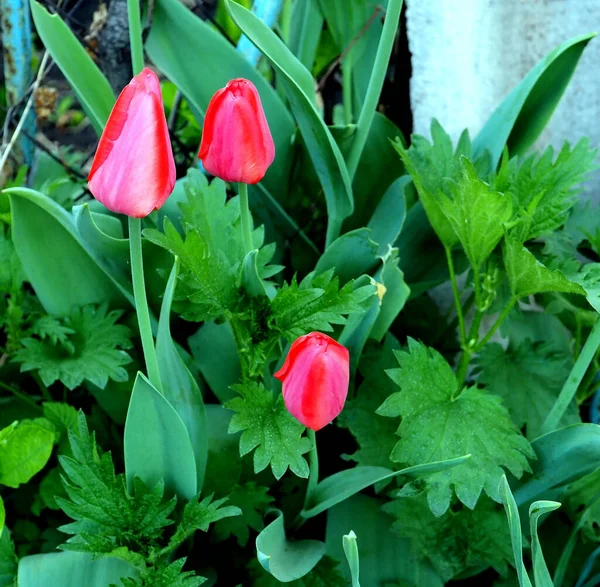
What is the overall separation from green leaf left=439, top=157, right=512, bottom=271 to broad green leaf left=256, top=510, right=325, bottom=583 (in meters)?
0.33

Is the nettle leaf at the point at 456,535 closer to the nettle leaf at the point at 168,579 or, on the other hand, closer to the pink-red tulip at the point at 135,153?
the nettle leaf at the point at 168,579

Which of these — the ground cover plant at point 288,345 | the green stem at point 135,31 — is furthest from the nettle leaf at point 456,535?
the green stem at point 135,31

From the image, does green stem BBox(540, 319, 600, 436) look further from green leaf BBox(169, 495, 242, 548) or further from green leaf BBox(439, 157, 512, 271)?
green leaf BBox(169, 495, 242, 548)

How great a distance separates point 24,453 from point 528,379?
57cm

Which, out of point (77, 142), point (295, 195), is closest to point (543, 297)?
point (295, 195)

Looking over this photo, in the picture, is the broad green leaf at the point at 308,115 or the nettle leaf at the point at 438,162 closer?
the broad green leaf at the point at 308,115

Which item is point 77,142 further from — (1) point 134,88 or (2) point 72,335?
(1) point 134,88

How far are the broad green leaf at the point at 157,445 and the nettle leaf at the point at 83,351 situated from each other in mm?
128

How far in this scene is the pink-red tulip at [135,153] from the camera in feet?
1.56

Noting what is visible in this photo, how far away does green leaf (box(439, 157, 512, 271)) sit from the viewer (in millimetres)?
671

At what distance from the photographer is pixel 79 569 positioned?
633 mm

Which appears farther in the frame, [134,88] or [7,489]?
[7,489]

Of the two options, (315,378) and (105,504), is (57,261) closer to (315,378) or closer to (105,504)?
(105,504)

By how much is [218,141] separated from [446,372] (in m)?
0.34
